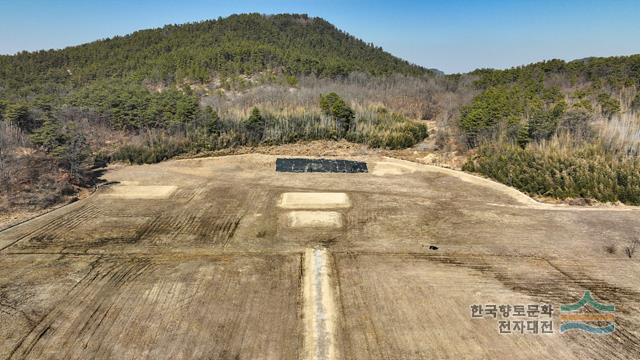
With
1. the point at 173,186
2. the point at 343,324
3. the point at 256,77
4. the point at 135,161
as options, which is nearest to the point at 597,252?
the point at 343,324

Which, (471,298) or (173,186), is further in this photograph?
(173,186)

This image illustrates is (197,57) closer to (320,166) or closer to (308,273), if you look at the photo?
(320,166)

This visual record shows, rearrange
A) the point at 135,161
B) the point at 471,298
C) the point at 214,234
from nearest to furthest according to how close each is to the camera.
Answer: the point at 471,298 → the point at 214,234 → the point at 135,161

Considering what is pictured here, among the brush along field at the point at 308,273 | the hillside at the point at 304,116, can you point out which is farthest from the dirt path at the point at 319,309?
the hillside at the point at 304,116

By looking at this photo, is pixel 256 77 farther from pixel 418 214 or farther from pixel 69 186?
pixel 418 214

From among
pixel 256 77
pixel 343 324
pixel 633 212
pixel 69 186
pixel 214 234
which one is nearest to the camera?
pixel 343 324

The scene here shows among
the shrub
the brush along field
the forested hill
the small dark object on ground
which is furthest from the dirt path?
the forested hill

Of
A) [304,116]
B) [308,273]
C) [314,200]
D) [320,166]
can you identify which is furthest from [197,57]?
[308,273]

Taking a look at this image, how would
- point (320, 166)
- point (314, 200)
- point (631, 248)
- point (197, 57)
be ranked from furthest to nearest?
point (197, 57)
point (320, 166)
point (314, 200)
point (631, 248)
